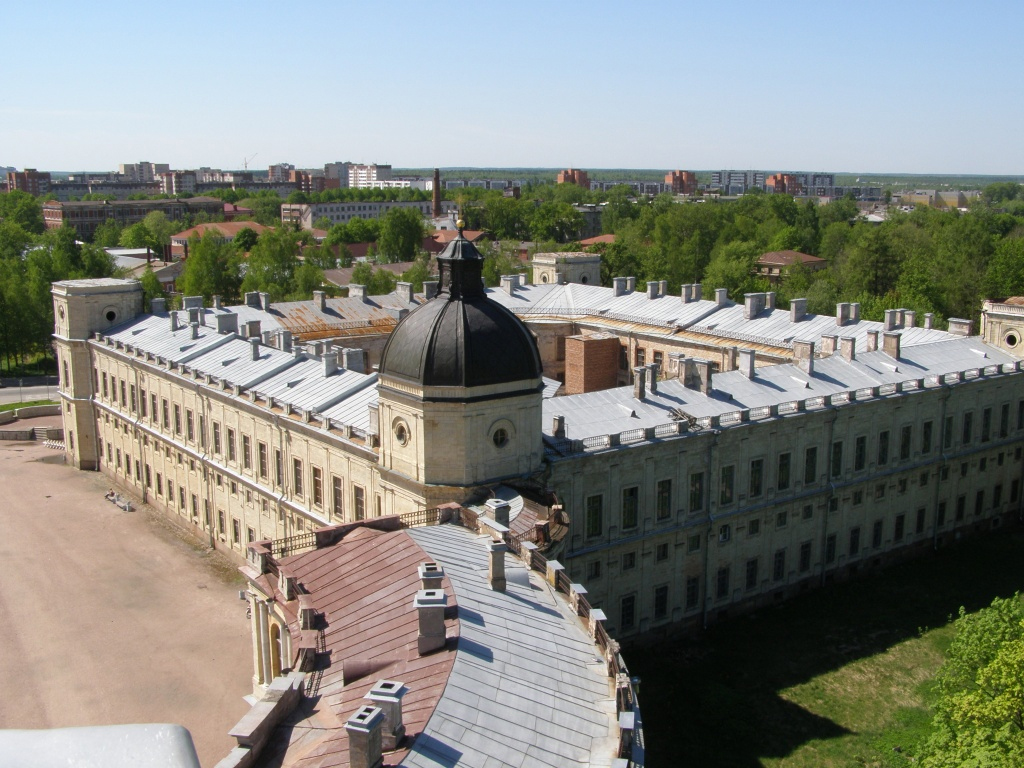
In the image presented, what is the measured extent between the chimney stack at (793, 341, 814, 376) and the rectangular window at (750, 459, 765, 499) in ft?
22.1

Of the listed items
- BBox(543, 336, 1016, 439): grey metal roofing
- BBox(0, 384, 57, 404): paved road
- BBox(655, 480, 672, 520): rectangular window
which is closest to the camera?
BBox(655, 480, 672, 520): rectangular window

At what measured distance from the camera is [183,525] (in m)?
54.8

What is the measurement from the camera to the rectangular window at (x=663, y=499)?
133 ft

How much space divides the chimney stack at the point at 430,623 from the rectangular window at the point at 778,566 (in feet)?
89.1

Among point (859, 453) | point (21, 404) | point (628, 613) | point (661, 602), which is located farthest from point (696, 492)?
point (21, 404)

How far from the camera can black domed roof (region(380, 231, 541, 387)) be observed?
108 feet

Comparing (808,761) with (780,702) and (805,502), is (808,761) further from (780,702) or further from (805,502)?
(805,502)

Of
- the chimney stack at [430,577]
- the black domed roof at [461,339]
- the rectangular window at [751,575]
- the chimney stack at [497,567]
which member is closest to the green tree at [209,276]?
the rectangular window at [751,575]

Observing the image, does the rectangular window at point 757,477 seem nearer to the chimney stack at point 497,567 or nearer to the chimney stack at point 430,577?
the chimney stack at point 497,567

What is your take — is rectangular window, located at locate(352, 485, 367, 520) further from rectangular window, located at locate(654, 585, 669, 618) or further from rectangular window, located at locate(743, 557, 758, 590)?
rectangular window, located at locate(743, 557, 758, 590)

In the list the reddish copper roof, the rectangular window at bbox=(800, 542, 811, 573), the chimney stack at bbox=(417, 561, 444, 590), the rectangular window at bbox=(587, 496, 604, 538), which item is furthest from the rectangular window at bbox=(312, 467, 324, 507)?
the reddish copper roof

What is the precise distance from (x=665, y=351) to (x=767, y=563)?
901 inches

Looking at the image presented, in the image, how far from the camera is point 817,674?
38.1 metres

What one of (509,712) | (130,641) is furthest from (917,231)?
(509,712)
